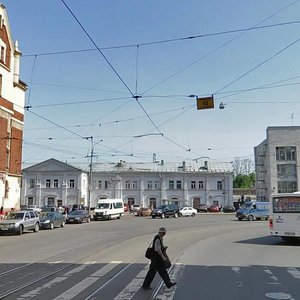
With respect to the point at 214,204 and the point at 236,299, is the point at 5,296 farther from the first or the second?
the point at 214,204

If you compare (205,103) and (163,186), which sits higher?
(205,103)

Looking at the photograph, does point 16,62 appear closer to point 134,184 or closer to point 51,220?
point 51,220

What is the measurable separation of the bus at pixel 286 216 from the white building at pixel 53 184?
65.3 metres

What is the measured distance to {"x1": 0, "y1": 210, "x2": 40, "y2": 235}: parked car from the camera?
2873 centimetres

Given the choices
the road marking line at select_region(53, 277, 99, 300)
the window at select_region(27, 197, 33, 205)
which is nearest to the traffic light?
the road marking line at select_region(53, 277, 99, 300)

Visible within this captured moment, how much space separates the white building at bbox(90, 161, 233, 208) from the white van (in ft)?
98.8

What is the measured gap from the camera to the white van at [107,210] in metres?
51.3

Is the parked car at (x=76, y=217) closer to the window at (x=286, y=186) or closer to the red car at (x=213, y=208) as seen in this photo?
the red car at (x=213, y=208)

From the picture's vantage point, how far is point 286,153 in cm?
8619

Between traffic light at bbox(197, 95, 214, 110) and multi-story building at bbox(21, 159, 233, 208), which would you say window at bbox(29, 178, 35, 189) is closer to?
multi-story building at bbox(21, 159, 233, 208)

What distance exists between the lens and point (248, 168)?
422 feet

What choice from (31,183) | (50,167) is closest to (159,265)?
(50,167)

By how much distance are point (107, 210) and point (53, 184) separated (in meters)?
35.8

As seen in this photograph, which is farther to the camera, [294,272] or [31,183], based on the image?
[31,183]
